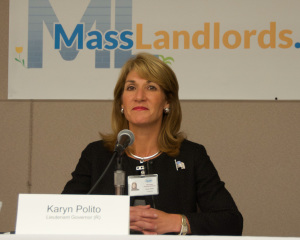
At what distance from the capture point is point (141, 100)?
89.2 inches

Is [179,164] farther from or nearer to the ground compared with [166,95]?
nearer to the ground

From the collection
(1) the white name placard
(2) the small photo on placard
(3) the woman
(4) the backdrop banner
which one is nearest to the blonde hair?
(3) the woman

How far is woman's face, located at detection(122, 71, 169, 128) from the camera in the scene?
2256 mm

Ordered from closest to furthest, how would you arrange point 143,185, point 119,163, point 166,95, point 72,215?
point 72,215 → point 119,163 → point 143,185 → point 166,95

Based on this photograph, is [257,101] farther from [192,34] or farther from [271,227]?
[271,227]

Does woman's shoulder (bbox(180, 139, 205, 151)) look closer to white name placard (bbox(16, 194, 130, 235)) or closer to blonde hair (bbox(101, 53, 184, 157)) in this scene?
blonde hair (bbox(101, 53, 184, 157))

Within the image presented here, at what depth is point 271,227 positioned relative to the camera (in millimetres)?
3064

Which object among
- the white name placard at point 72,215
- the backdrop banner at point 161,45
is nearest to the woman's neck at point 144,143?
the backdrop banner at point 161,45

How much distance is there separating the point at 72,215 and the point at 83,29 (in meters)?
2.13

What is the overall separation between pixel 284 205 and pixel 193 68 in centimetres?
116

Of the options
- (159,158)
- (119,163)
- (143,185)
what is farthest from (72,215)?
(159,158)

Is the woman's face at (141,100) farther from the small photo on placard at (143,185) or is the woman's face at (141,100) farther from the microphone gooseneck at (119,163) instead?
the microphone gooseneck at (119,163)

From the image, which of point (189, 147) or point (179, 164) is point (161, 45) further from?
point (179, 164)

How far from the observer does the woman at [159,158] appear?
2.16m
